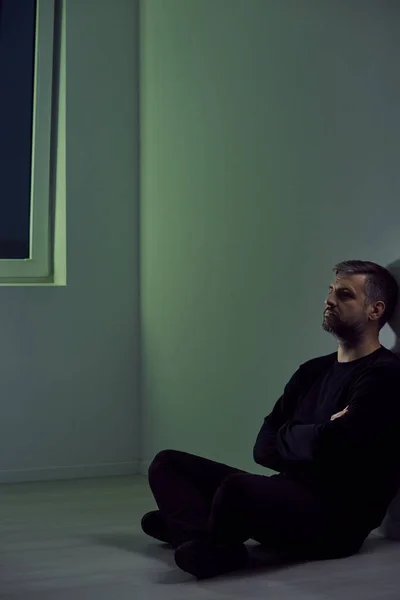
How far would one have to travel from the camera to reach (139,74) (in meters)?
5.12

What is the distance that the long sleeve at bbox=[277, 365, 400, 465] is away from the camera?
2.96 metres

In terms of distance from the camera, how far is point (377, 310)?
3242 millimetres

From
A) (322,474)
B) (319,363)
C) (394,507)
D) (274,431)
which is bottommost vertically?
(394,507)

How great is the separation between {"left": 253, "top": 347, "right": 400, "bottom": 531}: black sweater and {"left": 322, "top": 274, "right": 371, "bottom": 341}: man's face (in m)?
0.10

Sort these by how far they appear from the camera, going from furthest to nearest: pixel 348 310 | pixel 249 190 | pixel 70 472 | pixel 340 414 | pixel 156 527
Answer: pixel 70 472 < pixel 249 190 < pixel 156 527 < pixel 348 310 < pixel 340 414

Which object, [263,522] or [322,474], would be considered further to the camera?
[322,474]

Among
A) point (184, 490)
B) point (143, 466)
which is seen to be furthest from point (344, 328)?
point (143, 466)

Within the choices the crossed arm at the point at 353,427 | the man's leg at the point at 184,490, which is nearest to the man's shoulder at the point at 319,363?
the crossed arm at the point at 353,427

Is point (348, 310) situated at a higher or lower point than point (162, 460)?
higher

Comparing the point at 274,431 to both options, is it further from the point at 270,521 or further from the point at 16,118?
the point at 16,118

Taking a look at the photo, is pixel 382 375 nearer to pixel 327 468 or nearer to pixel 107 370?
pixel 327 468

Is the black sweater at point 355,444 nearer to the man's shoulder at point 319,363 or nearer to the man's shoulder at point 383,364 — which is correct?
the man's shoulder at point 383,364

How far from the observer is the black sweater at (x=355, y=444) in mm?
2973

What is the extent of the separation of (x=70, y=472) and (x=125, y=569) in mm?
1905
